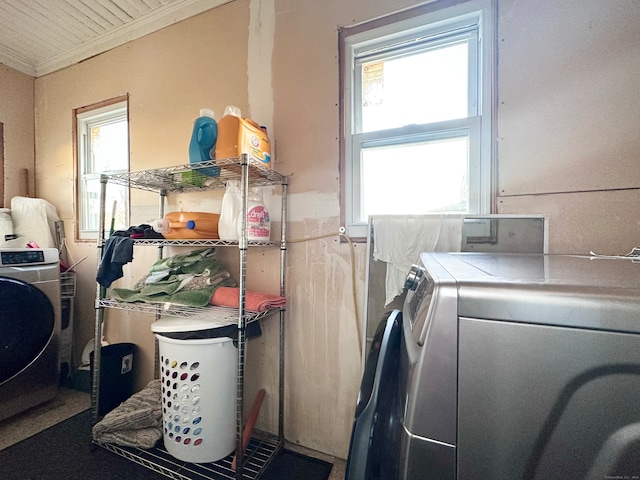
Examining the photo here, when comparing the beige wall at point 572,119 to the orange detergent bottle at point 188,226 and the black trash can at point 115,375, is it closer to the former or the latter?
the orange detergent bottle at point 188,226

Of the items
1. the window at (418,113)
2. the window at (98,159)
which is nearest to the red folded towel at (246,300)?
the window at (418,113)

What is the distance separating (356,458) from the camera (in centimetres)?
53

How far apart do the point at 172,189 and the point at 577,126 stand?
214 cm

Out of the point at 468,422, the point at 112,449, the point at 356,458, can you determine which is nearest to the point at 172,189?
the point at 112,449

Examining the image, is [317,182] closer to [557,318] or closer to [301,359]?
[301,359]

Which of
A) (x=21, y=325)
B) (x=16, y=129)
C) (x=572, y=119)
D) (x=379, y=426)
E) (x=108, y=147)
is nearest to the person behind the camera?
(x=379, y=426)

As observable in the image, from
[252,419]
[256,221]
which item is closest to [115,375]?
[252,419]

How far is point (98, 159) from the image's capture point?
2.31 m

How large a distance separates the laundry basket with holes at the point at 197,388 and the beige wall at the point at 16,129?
229 cm

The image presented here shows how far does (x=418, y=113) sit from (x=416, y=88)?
5.4 inches

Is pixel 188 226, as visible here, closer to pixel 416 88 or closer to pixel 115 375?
pixel 115 375

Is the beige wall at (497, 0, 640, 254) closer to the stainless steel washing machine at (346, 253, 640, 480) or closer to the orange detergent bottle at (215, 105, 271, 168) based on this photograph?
the stainless steel washing machine at (346, 253, 640, 480)

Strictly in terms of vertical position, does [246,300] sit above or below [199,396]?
above

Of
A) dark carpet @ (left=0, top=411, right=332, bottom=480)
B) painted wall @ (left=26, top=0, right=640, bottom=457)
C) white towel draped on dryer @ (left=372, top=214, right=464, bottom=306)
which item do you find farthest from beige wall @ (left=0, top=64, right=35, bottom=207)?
white towel draped on dryer @ (left=372, top=214, right=464, bottom=306)
